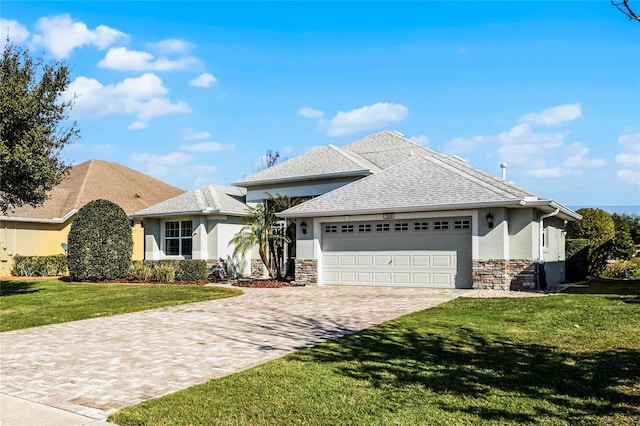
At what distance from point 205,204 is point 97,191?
35.7 ft

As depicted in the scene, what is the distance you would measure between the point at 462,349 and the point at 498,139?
17612mm

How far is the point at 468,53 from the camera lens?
52.2 feet

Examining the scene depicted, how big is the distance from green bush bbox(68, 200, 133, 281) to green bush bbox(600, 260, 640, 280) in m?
22.1

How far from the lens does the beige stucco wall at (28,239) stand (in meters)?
23.9

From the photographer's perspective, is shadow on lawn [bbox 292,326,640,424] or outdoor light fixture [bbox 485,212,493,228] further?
outdoor light fixture [bbox 485,212,493,228]

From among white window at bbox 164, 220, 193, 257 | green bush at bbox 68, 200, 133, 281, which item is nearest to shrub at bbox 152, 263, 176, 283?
green bush at bbox 68, 200, 133, 281

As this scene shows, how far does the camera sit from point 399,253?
1736 cm

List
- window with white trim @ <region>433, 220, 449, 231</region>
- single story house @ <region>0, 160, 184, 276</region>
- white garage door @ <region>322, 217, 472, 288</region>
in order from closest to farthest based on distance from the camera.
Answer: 1. white garage door @ <region>322, 217, 472, 288</region>
2. window with white trim @ <region>433, 220, 449, 231</region>
3. single story house @ <region>0, 160, 184, 276</region>

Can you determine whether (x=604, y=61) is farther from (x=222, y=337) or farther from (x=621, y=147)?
(x=222, y=337)

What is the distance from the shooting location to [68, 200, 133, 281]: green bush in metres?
20.6

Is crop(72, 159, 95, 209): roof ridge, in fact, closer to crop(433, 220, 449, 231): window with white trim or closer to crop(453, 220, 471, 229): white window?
crop(433, 220, 449, 231): window with white trim

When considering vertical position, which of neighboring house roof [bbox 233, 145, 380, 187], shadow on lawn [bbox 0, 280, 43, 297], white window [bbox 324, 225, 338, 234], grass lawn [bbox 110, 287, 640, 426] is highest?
neighboring house roof [bbox 233, 145, 380, 187]

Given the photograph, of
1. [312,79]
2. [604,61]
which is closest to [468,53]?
[604,61]

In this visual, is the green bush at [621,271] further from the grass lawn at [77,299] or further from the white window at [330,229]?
the grass lawn at [77,299]
